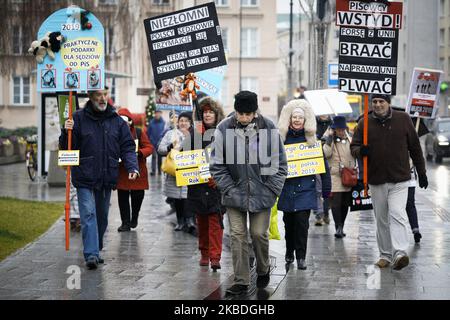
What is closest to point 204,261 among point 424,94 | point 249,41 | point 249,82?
point 424,94

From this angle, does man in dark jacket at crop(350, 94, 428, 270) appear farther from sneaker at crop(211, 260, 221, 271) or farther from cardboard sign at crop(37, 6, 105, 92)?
cardboard sign at crop(37, 6, 105, 92)

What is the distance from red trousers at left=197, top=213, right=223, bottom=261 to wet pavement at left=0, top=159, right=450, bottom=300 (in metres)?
0.21

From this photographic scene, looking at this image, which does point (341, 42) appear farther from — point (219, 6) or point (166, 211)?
point (219, 6)

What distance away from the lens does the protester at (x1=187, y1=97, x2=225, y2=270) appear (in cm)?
1061

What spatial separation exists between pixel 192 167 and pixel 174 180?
2.55 meters

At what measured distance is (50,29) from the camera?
1208cm

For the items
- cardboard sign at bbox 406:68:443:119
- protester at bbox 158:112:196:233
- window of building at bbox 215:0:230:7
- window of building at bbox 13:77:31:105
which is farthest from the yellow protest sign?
window of building at bbox 215:0:230:7

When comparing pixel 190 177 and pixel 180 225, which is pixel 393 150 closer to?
pixel 190 177

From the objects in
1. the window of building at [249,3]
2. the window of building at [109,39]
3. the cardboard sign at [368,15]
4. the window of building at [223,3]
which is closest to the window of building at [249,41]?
the window of building at [249,3]

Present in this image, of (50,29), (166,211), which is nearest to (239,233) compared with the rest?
(50,29)

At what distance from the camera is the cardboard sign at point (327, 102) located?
14633 mm

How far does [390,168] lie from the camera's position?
1056 cm

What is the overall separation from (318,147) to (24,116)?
47.7m

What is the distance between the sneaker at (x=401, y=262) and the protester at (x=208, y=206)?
73.8 inches
